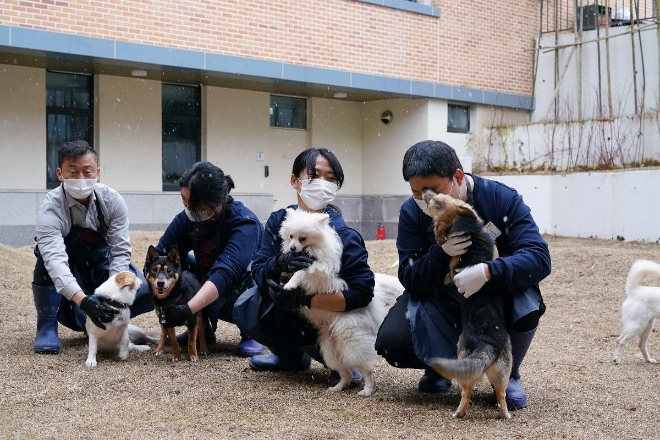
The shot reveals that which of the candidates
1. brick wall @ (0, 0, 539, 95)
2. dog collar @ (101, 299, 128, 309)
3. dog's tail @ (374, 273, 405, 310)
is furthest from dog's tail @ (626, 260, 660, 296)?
brick wall @ (0, 0, 539, 95)

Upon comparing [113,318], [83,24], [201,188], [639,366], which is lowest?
[639,366]

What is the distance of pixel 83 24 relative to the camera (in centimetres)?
1176

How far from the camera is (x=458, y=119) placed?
1720 cm

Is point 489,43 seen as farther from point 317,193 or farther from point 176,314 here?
point 176,314

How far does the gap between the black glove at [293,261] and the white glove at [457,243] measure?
0.90 meters

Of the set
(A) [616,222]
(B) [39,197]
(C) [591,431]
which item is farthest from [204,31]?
(C) [591,431]

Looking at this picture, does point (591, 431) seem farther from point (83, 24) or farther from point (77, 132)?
point (77, 132)

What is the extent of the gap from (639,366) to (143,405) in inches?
140

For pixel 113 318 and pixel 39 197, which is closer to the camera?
pixel 113 318

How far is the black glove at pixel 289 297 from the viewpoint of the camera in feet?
14.2

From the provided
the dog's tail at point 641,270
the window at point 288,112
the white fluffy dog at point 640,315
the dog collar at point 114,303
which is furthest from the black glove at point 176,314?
the window at point 288,112

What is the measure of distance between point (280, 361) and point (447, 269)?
61.6 inches

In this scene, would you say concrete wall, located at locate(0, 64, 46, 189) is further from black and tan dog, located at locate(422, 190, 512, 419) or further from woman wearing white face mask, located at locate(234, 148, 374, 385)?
black and tan dog, located at locate(422, 190, 512, 419)

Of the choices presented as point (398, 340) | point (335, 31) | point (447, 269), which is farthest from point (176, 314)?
point (335, 31)
